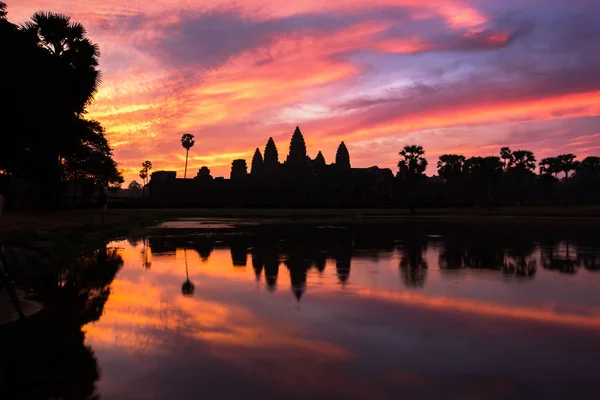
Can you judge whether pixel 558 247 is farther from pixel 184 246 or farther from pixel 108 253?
pixel 108 253

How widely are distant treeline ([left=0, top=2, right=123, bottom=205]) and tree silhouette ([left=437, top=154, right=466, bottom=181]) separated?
113 meters

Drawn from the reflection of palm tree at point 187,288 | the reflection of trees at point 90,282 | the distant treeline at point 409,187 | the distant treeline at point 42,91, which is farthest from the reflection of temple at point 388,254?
the distant treeline at point 409,187

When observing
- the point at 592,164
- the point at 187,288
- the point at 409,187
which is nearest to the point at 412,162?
the point at 409,187

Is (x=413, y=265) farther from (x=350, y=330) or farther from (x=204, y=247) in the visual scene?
(x=204, y=247)

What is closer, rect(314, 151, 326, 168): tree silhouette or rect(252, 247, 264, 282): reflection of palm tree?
rect(252, 247, 264, 282): reflection of palm tree

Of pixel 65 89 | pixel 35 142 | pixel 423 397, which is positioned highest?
pixel 65 89

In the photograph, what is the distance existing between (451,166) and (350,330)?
14033 cm

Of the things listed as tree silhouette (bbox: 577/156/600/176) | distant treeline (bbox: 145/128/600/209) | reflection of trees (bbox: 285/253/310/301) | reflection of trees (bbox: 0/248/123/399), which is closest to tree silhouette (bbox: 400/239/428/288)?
reflection of trees (bbox: 285/253/310/301)

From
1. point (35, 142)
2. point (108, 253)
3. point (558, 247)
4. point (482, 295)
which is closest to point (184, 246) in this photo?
point (108, 253)

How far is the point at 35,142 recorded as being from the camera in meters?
28.2

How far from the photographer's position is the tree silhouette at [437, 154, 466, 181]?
452 feet

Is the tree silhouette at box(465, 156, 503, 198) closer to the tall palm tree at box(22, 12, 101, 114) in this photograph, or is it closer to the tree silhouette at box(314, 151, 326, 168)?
the tree silhouette at box(314, 151, 326, 168)

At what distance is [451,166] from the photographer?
142m

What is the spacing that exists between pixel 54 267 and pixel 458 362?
13145 millimetres
